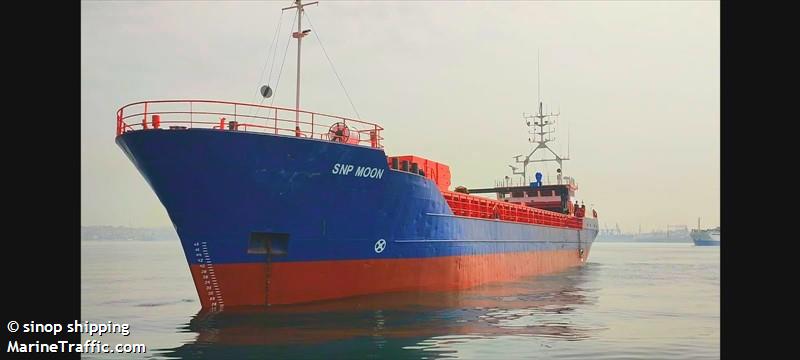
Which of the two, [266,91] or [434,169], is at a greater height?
[266,91]

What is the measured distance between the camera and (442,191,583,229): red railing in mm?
22172

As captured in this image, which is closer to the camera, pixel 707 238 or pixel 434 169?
pixel 434 169

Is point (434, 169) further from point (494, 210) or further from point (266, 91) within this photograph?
point (266, 91)

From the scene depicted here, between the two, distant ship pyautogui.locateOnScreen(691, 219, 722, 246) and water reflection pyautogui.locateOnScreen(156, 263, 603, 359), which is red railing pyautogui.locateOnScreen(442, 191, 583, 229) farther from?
distant ship pyautogui.locateOnScreen(691, 219, 722, 246)

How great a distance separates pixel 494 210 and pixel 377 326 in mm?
13089

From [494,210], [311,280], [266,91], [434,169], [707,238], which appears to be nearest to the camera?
[311,280]

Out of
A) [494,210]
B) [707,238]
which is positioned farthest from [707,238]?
[494,210]

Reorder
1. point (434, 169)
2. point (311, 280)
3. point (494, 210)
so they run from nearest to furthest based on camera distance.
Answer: point (311, 280) → point (434, 169) → point (494, 210)

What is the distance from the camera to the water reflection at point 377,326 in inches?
440

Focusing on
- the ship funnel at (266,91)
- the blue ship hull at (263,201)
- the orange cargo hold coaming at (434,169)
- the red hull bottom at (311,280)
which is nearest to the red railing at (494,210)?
the orange cargo hold coaming at (434,169)

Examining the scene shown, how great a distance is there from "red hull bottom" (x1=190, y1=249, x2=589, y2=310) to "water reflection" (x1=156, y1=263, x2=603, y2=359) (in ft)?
0.79

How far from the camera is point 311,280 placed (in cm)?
1539

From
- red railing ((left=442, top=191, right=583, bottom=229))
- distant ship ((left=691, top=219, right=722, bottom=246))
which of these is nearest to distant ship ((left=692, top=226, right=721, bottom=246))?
distant ship ((left=691, top=219, right=722, bottom=246))

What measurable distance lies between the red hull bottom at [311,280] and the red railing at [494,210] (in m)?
2.74
